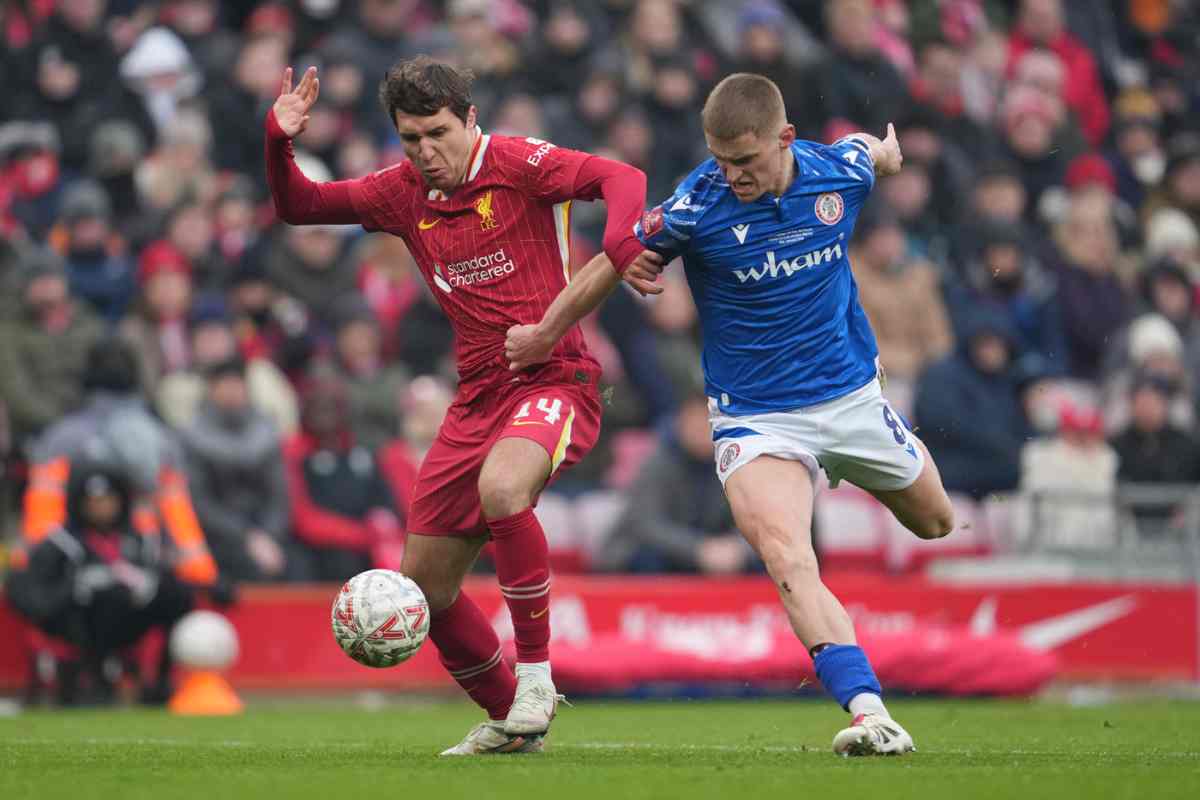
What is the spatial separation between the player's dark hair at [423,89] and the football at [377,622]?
6.17 feet

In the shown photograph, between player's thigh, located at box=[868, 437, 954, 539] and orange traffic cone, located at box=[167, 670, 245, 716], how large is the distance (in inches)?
219

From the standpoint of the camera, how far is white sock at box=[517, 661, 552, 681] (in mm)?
8195

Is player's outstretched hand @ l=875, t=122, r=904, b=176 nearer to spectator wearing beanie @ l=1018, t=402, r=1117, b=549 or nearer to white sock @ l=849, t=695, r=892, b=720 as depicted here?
white sock @ l=849, t=695, r=892, b=720

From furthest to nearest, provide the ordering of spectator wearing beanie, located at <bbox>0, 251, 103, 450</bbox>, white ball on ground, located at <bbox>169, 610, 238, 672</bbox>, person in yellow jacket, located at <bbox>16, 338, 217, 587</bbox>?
spectator wearing beanie, located at <bbox>0, 251, 103, 450</bbox> → person in yellow jacket, located at <bbox>16, 338, 217, 587</bbox> → white ball on ground, located at <bbox>169, 610, 238, 672</bbox>

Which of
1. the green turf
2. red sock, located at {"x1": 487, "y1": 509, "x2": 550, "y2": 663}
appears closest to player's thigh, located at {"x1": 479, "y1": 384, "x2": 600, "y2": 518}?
red sock, located at {"x1": 487, "y1": 509, "x2": 550, "y2": 663}

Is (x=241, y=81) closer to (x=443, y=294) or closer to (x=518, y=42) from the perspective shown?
(x=518, y=42)

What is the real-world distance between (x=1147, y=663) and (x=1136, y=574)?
656 millimetres

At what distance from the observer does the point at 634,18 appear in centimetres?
1922

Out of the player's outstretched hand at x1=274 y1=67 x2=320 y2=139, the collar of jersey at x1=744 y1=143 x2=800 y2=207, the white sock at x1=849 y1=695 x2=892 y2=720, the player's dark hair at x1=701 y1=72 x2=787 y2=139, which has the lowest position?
the white sock at x1=849 y1=695 x2=892 y2=720

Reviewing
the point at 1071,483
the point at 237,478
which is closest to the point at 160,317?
the point at 237,478

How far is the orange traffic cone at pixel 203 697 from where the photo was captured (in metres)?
12.9

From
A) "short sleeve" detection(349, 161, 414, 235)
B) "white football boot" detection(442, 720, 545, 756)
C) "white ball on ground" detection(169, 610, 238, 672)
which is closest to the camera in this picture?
"white football boot" detection(442, 720, 545, 756)

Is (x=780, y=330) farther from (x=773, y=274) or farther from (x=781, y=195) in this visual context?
(x=781, y=195)

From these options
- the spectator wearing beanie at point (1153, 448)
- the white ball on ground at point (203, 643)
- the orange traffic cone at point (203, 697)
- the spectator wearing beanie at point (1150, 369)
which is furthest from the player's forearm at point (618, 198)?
the spectator wearing beanie at point (1150, 369)
